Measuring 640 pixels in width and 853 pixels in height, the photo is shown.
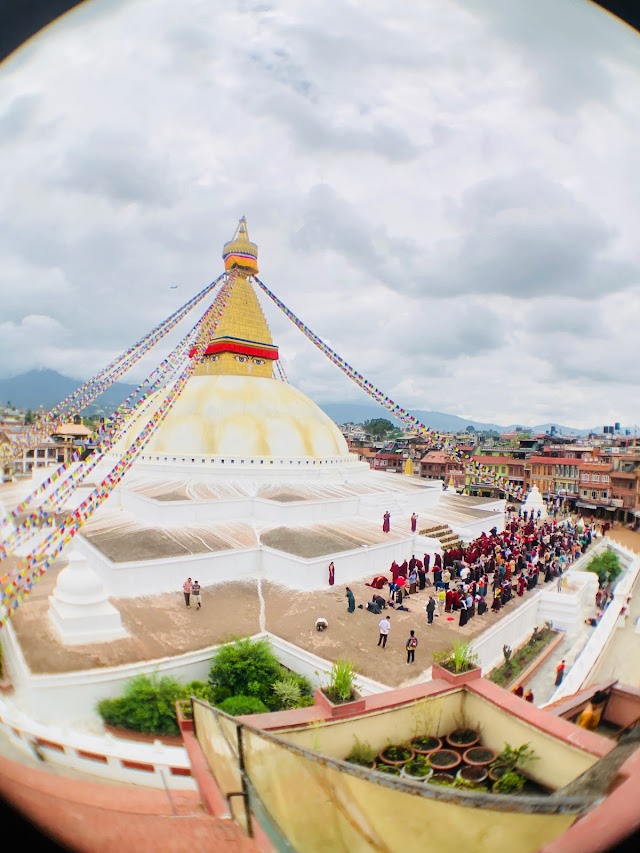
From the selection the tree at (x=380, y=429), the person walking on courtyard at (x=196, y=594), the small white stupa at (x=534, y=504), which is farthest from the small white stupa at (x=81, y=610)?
the tree at (x=380, y=429)

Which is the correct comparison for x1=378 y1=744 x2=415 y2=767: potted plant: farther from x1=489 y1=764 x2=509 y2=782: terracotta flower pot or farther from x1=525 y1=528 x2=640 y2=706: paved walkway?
x1=525 y1=528 x2=640 y2=706: paved walkway

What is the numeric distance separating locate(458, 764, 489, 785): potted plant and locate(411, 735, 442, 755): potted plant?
0.61ft

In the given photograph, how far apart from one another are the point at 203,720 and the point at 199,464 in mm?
11822

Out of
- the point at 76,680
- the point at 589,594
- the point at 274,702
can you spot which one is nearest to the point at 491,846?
the point at 274,702

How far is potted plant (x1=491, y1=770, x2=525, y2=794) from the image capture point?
1941mm

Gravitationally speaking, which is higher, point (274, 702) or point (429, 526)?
point (429, 526)

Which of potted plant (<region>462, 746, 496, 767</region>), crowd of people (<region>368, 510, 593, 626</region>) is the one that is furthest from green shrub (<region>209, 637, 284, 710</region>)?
potted plant (<region>462, 746, 496, 767</region>)

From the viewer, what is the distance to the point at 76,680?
4.75 m

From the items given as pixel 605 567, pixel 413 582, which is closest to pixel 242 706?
pixel 413 582

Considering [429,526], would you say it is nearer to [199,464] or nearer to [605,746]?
[199,464]

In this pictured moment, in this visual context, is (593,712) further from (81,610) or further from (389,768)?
(81,610)

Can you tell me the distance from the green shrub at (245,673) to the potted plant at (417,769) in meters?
3.08

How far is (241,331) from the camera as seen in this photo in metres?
16.4

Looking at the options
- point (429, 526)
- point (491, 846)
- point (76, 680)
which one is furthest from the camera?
point (429, 526)
